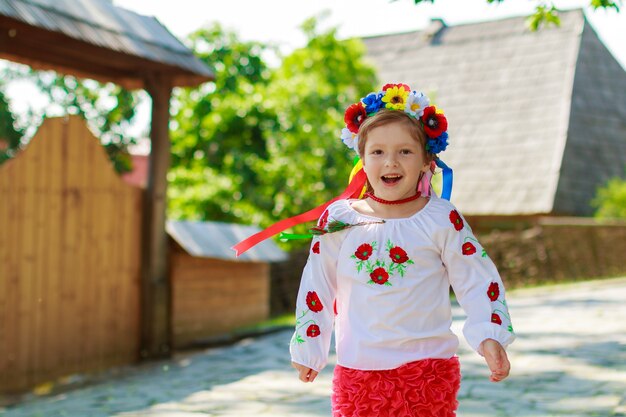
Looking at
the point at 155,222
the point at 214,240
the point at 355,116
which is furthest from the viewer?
the point at 214,240

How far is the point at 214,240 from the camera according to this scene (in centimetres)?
988

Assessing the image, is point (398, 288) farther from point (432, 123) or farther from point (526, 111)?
point (526, 111)

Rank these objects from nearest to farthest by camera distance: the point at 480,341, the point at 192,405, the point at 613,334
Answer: the point at 480,341 → the point at 192,405 → the point at 613,334

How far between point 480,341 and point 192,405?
334cm

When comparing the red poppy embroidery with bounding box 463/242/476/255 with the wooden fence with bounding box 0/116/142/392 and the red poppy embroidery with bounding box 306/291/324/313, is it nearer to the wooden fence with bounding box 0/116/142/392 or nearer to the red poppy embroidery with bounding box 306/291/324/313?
the red poppy embroidery with bounding box 306/291/324/313

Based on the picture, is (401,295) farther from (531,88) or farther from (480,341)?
(531,88)

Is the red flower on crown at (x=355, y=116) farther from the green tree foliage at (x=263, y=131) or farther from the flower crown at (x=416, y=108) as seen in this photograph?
the green tree foliage at (x=263, y=131)

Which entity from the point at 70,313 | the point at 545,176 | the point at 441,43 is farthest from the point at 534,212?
the point at 70,313

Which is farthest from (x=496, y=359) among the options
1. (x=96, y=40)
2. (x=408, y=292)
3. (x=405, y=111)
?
(x=96, y=40)

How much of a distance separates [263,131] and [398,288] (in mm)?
13787

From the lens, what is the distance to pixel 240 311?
10.6 m

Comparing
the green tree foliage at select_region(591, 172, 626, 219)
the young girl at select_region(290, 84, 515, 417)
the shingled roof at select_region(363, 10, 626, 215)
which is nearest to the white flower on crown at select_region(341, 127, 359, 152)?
the young girl at select_region(290, 84, 515, 417)

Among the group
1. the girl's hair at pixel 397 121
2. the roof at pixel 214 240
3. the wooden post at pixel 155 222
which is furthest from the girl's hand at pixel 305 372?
the roof at pixel 214 240

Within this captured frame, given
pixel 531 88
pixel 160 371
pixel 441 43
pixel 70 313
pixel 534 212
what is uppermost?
pixel 441 43
